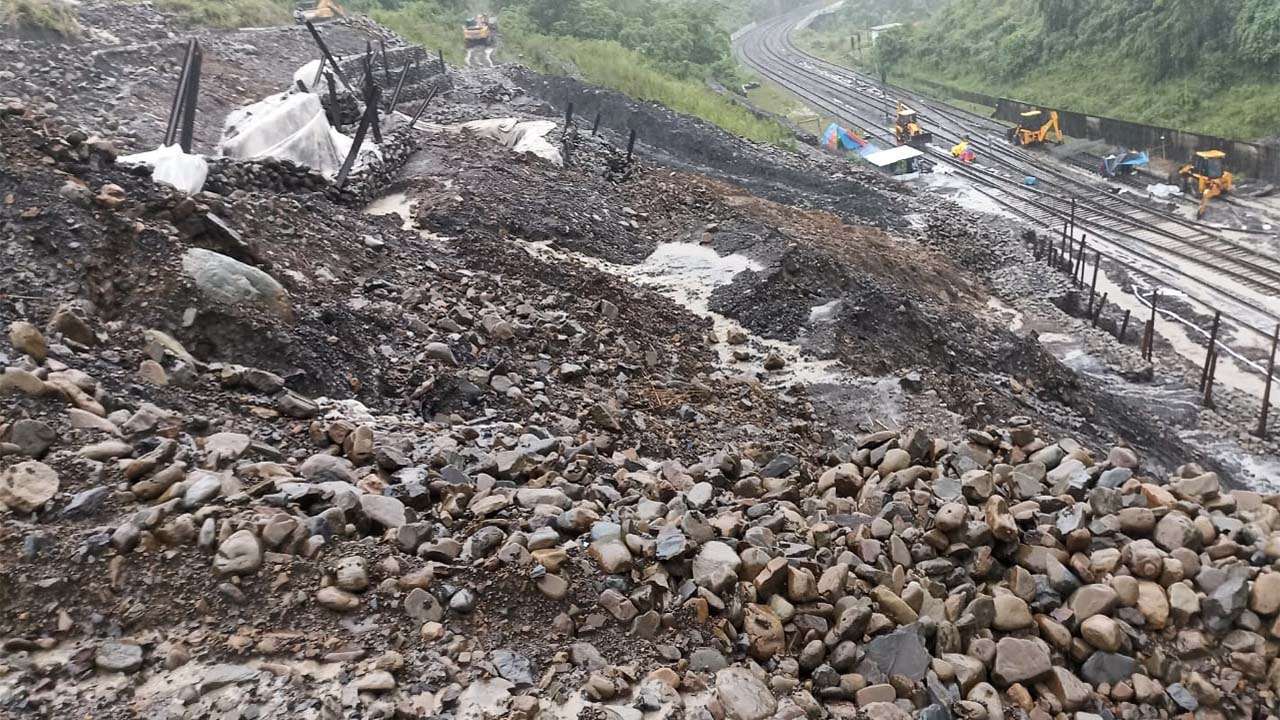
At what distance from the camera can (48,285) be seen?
256 inches

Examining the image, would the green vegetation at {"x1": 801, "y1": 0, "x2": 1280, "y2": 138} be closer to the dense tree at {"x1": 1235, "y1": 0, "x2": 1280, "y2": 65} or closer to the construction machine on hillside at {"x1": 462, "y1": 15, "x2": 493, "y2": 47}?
the dense tree at {"x1": 1235, "y1": 0, "x2": 1280, "y2": 65}

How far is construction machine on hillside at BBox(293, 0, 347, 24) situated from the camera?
27766mm

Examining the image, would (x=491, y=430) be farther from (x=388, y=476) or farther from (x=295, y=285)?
(x=295, y=285)

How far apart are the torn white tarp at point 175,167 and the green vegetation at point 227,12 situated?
15.6 m

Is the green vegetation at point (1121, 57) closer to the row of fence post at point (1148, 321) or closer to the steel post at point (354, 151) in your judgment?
the row of fence post at point (1148, 321)

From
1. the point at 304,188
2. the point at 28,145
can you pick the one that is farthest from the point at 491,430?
the point at 304,188

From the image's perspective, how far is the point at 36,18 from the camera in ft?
56.7

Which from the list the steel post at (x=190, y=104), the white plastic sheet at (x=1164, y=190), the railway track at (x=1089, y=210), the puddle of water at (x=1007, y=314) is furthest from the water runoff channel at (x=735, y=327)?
the white plastic sheet at (x=1164, y=190)

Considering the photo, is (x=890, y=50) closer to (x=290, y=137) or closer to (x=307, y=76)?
(x=307, y=76)

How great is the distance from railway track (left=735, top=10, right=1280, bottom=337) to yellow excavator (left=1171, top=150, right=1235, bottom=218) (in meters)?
1.30

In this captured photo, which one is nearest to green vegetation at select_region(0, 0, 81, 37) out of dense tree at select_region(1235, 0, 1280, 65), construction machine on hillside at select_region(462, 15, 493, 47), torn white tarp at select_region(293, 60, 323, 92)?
torn white tarp at select_region(293, 60, 323, 92)

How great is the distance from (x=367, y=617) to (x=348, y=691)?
0.49 metres

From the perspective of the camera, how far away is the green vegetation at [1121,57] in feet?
91.3

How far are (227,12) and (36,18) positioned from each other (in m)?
7.68
